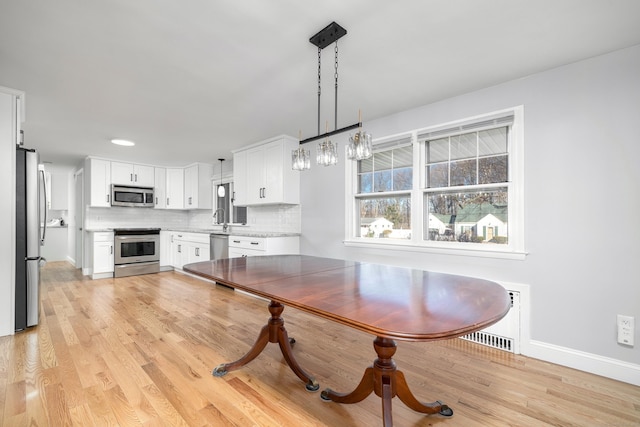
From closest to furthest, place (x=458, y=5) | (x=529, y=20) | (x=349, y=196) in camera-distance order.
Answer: (x=458, y=5) < (x=529, y=20) < (x=349, y=196)

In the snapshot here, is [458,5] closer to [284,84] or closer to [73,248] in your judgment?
[284,84]

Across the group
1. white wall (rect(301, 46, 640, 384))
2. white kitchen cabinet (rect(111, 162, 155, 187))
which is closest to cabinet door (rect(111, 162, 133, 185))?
white kitchen cabinet (rect(111, 162, 155, 187))

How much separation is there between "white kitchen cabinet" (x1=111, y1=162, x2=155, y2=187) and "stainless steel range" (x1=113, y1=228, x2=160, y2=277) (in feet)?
3.30

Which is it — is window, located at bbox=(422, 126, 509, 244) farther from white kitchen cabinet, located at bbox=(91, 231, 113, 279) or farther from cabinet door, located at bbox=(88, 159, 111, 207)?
cabinet door, located at bbox=(88, 159, 111, 207)

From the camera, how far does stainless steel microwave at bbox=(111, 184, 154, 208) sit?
18.0 ft

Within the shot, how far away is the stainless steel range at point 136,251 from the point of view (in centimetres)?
525

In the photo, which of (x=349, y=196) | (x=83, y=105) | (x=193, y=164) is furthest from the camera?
(x=193, y=164)

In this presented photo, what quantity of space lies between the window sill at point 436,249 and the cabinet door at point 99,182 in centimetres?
477

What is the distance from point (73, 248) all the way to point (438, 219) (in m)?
7.95

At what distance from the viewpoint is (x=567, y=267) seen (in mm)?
2205

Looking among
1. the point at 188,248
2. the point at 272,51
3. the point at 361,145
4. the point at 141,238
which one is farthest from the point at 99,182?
the point at 361,145

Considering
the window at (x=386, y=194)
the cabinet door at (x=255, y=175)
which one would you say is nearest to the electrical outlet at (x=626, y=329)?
the window at (x=386, y=194)

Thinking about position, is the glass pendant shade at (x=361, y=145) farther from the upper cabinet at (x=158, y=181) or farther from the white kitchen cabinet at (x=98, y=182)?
the white kitchen cabinet at (x=98, y=182)

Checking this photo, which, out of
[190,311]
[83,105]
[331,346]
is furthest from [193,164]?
[331,346]
